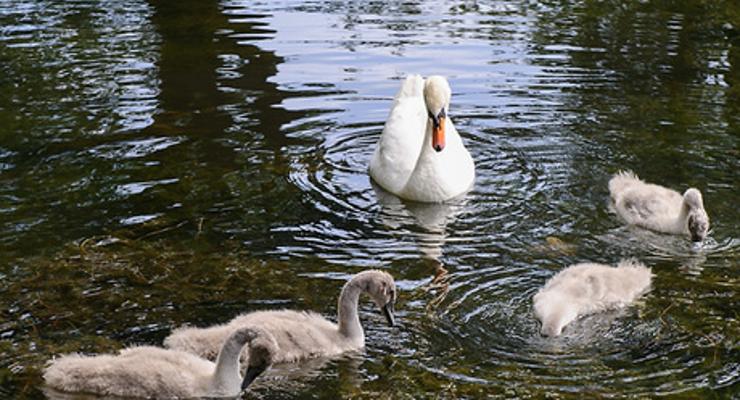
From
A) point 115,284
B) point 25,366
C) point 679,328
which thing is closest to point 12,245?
point 115,284

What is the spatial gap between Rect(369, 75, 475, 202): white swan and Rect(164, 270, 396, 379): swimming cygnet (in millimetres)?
3094

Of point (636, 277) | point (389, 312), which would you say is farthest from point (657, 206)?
point (389, 312)

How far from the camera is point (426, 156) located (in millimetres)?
11625

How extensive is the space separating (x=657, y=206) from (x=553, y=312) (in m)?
2.47

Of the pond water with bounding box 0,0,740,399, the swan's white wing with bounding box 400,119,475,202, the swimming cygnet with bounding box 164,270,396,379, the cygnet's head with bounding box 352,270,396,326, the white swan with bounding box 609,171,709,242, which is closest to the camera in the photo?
the swimming cygnet with bounding box 164,270,396,379

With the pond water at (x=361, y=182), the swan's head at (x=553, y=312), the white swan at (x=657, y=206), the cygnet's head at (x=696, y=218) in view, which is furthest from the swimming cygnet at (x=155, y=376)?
the white swan at (x=657, y=206)

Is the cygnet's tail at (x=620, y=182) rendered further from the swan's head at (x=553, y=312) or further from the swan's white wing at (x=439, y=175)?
the swan's head at (x=553, y=312)

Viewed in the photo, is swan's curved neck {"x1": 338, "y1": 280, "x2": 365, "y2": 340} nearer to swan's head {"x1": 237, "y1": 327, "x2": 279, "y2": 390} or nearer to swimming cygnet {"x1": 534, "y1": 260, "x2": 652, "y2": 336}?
swan's head {"x1": 237, "y1": 327, "x2": 279, "y2": 390}

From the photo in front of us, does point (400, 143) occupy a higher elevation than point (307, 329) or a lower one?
lower

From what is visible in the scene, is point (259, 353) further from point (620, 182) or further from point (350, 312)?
point (620, 182)

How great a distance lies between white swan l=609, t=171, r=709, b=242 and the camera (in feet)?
33.2

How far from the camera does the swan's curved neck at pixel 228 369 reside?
24.2ft

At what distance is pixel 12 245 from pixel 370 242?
2472 mm

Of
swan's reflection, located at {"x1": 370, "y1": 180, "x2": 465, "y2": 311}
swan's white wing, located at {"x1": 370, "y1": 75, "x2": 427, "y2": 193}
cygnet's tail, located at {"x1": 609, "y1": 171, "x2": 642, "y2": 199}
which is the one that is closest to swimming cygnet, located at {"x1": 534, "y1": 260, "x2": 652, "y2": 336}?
swan's reflection, located at {"x1": 370, "y1": 180, "x2": 465, "y2": 311}
